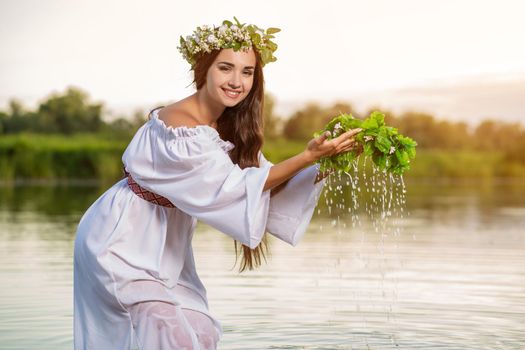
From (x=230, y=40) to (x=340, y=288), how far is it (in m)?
5.24

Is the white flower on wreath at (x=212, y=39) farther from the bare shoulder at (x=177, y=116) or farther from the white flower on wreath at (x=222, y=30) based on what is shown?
the bare shoulder at (x=177, y=116)

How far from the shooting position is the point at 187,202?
511cm

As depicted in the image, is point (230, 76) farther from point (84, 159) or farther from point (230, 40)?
point (84, 159)

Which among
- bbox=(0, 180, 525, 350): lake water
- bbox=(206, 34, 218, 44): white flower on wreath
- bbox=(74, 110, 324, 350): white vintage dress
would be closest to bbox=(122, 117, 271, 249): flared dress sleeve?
bbox=(74, 110, 324, 350): white vintage dress

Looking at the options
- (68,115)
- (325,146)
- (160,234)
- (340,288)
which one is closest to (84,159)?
(68,115)

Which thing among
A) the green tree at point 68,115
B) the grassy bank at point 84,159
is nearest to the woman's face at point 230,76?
the grassy bank at point 84,159

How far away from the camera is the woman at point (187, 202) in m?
5.10

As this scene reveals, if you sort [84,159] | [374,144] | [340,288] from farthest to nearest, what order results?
[84,159] → [340,288] → [374,144]

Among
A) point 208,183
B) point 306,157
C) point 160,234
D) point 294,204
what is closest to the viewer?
point 306,157

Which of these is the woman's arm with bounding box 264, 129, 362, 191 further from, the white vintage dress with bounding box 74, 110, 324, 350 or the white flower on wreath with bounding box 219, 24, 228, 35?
the white flower on wreath with bounding box 219, 24, 228, 35

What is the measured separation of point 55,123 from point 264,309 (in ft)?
172

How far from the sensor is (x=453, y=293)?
9953 millimetres

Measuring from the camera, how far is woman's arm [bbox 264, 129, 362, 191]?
16.3 feet

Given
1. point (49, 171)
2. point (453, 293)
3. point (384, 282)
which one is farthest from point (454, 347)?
point (49, 171)
